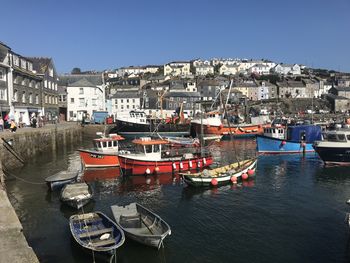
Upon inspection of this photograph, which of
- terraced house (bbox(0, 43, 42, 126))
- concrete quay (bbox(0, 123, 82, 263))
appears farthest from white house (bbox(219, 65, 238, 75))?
terraced house (bbox(0, 43, 42, 126))

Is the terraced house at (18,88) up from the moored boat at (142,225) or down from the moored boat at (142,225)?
up

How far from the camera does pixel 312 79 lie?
501ft

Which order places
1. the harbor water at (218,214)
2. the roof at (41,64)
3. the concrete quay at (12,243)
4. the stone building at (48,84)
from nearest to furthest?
the concrete quay at (12,243) < the harbor water at (218,214) < the roof at (41,64) < the stone building at (48,84)

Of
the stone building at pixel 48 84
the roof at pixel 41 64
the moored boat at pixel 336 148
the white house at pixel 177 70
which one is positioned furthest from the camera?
the white house at pixel 177 70

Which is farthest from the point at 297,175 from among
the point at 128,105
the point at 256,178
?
the point at 128,105

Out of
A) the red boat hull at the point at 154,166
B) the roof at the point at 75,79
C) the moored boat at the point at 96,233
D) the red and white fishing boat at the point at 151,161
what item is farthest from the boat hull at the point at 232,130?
the moored boat at the point at 96,233

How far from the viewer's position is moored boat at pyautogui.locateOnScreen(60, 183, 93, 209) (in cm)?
2028

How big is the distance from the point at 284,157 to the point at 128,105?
6683cm

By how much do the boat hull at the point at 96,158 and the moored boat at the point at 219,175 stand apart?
921 cm

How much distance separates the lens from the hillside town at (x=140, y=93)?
48906mm

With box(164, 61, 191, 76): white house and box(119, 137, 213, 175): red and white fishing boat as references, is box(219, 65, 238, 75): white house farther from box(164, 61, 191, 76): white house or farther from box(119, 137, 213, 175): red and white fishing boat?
box(119, 137, 213, 175): red and white fishing boat

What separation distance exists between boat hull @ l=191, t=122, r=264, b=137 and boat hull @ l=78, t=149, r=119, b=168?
33.3 meters

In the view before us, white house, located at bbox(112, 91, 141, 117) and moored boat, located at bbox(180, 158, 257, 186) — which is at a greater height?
white house, located at bbox(112, 91, 141, 117)

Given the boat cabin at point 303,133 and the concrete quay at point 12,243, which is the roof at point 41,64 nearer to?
the boat cabin at point 303,133
